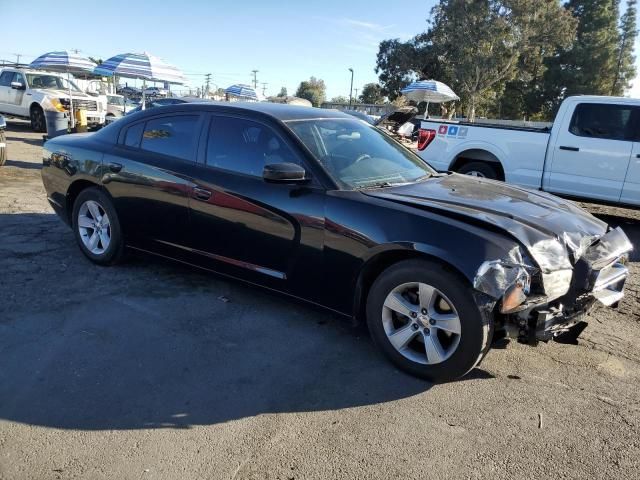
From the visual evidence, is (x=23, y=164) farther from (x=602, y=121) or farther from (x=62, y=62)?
(x=602, y=121)

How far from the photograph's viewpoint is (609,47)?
1841 inches

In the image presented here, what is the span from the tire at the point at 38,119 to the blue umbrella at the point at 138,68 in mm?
4573

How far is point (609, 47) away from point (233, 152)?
53250 mm

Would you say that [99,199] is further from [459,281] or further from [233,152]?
[459,281]

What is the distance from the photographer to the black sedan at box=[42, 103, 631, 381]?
3020mm

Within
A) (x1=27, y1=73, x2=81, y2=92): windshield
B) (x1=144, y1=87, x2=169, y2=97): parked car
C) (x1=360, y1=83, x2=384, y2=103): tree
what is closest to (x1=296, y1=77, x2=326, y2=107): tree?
(x1=360, y1=83, x2=384, y2=103): tree

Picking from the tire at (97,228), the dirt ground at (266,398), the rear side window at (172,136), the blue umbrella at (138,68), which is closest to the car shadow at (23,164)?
the blue umbrella at (138,68)

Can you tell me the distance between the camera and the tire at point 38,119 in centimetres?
1850

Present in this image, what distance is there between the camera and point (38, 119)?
1867cm

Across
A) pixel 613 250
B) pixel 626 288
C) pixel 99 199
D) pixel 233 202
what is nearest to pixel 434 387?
pixel 613 250

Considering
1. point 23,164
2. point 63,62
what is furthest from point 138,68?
point 23,164

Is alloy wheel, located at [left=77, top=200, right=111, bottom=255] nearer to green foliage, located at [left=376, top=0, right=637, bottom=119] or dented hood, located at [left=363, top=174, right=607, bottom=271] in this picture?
dented hood, located at [left=363, top=174, right=607, bottom=271]

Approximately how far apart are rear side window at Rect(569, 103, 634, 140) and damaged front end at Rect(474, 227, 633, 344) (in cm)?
505

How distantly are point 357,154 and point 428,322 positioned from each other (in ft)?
5.11
